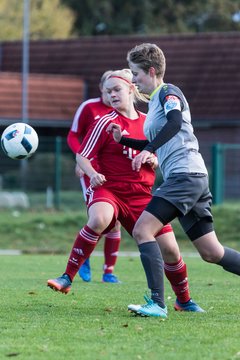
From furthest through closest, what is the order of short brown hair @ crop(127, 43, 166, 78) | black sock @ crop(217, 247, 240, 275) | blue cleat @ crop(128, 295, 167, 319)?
black sock @ crop(217, 247, 240, 275)
short brown hair @ crop(127, 43, 166, 78)
blue cleat @ crop(128, 295, 167, 319)

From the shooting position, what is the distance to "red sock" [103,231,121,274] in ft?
38.6

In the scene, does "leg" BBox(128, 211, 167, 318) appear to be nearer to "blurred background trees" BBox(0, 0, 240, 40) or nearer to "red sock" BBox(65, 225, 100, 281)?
"red sock" BBox(65, 225, 100, 281)

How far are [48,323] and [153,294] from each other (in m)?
0.86

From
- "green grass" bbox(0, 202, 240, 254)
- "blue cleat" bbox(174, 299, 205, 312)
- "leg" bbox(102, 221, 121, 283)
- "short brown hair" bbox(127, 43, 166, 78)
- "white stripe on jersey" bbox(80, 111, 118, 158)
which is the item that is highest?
"short brown hair" bbox(127, 43, 166, 78)

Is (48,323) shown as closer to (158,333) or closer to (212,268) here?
(158,333)

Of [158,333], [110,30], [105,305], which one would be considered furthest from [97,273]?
[110,30]

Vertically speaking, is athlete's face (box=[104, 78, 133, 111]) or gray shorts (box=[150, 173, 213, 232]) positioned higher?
athlete's face (box=[104, 78, 133, 111])

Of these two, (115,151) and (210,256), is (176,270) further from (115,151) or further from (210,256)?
(115,151)

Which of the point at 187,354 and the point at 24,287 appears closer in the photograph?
the point at 187,354

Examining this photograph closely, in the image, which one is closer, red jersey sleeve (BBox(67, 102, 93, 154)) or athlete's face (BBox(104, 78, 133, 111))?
athlete's face (BBox(104, 78, 133, 111))

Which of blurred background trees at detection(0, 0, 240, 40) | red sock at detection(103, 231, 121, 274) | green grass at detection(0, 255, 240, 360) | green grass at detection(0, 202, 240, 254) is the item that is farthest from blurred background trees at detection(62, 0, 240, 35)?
green grass at detection(0, 255, 240, 360)

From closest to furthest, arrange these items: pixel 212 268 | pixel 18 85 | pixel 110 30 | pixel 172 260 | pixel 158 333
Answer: pixel 158 333
pixel 172 260
pixel 212 268
pixel 18 85
pixel 110 30

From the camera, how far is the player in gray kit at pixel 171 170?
774 cm

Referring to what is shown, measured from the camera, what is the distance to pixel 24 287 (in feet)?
35.1
